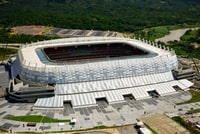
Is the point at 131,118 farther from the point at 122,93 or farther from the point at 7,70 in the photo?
the point at 7,70

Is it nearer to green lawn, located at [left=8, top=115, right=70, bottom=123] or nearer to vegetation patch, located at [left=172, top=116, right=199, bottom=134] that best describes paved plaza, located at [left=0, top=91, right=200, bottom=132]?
green lawn, located at [left=8, top=115, right=70, bottom=123]

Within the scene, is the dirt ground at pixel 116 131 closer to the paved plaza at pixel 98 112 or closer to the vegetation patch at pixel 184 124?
the paved plaza at pixel 98 112

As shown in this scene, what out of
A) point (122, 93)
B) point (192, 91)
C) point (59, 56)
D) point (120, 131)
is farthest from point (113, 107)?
point (59, 56)

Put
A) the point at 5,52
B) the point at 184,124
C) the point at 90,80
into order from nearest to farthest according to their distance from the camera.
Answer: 1. the point at 184,124
2. the point at 90,80
3. the point at 5,52

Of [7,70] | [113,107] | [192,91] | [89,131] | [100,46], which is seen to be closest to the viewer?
[89,131]

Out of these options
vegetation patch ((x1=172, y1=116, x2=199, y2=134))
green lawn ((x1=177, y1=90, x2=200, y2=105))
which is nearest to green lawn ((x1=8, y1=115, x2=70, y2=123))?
vegetation patch ((x1=172, y1=116, x2=199, y2=134))

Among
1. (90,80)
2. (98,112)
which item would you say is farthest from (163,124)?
(90,80)

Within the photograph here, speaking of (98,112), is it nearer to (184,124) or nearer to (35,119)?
(35,119)
